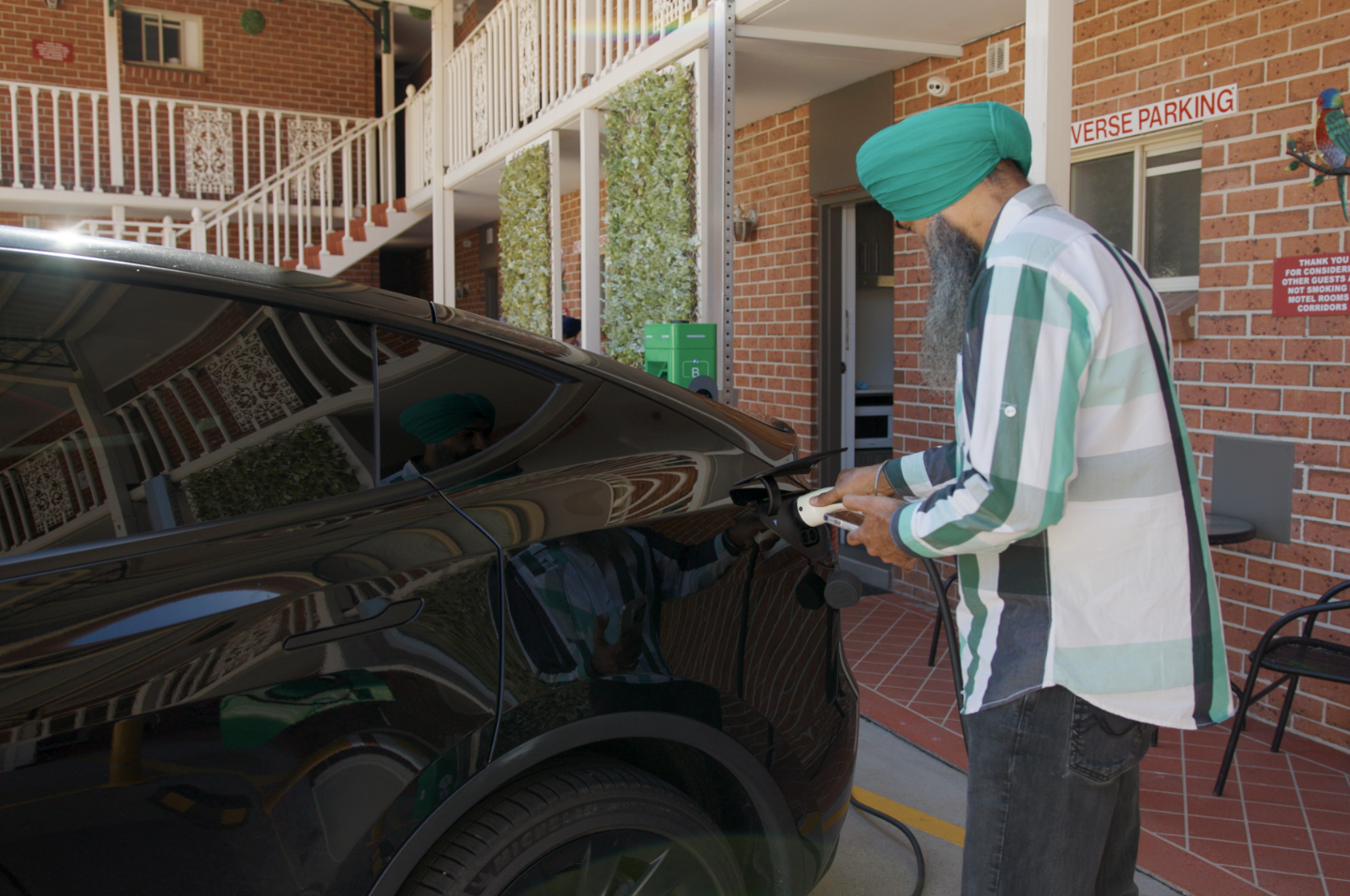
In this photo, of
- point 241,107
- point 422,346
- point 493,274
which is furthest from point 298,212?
point 422,346

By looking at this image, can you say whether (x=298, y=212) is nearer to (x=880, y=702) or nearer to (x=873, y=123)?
(x=873, y=123)

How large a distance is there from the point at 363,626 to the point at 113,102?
42.6 ft

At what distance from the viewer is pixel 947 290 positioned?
1.71 meters

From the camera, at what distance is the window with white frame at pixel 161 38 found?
44.0 ft

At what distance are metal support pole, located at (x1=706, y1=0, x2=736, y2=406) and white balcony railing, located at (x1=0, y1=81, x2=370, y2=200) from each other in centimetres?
907

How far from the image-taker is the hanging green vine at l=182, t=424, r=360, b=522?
1547 mm

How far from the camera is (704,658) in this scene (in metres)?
1.88

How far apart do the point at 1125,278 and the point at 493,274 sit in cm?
1366

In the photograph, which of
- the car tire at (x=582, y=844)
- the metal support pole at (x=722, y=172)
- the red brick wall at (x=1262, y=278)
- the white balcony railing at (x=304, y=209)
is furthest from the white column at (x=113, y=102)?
the car tire at (x=582, y=844)

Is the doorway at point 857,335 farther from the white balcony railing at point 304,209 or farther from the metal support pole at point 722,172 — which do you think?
the white balcony railing at point 304,209

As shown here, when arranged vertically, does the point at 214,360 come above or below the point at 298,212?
below

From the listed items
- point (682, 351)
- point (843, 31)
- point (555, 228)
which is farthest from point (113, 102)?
point (843, 31)

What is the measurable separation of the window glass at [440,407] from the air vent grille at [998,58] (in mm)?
4309

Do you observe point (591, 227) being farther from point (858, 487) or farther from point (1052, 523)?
point (1052, 523)
